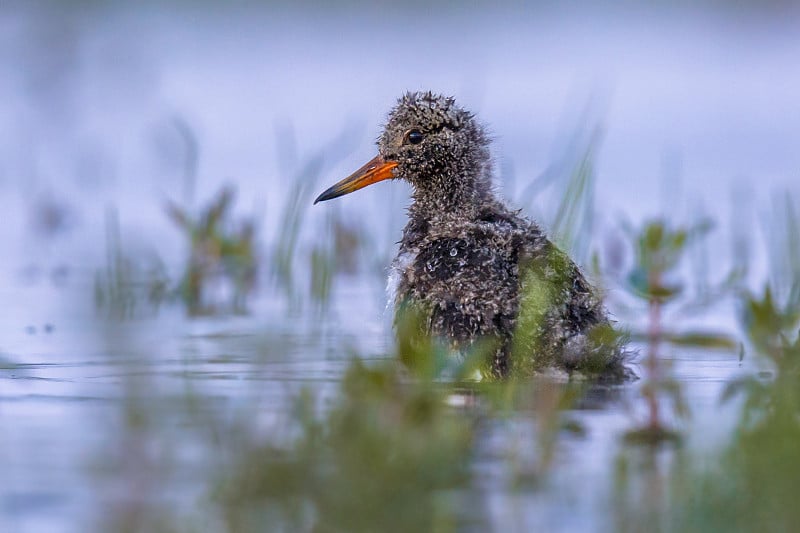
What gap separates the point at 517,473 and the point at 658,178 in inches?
318

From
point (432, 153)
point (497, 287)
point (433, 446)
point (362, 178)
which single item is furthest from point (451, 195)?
point (433, 446)

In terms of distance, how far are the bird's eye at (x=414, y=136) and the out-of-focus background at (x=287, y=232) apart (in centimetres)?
45

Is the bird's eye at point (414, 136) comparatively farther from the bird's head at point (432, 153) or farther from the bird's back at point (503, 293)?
the bird's back at point (503, 293)

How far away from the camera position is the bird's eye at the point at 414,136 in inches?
295

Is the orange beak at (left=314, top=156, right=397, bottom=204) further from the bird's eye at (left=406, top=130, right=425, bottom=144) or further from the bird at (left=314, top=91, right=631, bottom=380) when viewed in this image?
the bird at (left=314, top=91, right=631, bottom=380)

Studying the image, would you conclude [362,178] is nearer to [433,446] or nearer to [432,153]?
[432,153]

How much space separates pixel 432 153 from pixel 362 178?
48cm

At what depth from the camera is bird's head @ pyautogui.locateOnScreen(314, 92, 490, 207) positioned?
734 cm

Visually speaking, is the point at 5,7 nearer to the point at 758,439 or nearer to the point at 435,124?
the point at 435,124

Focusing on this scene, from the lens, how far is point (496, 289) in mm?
6129

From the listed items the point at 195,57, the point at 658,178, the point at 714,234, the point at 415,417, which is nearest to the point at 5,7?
the point at 195,57

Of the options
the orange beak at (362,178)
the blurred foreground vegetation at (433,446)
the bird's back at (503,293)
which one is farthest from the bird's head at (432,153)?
the blurred foreground vegetation at (433,446)

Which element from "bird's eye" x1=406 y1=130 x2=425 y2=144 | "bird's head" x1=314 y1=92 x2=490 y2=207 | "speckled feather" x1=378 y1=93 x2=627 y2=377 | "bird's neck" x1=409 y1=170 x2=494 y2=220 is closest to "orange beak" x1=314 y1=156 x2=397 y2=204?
"bird's head" x1=314 y1=92 x2=490 y2=207

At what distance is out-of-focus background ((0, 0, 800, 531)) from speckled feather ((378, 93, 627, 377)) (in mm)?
245
